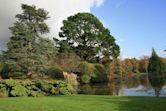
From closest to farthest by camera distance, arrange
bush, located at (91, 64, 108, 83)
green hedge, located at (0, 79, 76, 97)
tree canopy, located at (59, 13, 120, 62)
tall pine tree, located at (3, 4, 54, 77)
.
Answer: green hedge, located at (0, 79, 76, 97)
tall pine tree, located at (3, 4, 54, 77)
bush, located at (91, 64, 108, 83)
tree canopy, located at (59, 13, 120, 62)

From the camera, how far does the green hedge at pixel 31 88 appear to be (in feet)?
64.8

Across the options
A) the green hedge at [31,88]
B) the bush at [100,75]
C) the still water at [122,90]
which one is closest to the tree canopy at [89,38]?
the bush at [100,75]

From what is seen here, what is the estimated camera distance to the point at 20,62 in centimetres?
3122

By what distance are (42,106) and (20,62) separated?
19.3 m

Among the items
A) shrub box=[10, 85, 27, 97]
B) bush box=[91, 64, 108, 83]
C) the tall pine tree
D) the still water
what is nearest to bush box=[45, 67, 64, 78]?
Answer: bush box=[91, 64, 108, 83]

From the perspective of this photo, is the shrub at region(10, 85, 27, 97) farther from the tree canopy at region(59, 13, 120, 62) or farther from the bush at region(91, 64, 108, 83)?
the tree canopy at region(59, 13, 120, 62)

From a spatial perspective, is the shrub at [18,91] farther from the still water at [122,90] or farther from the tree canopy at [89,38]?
the tree canopy at [89,38]

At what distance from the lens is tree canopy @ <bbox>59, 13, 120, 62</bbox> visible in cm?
6081

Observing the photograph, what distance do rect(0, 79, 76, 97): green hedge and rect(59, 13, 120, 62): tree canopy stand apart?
1539 inches

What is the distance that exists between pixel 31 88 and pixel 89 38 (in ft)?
134

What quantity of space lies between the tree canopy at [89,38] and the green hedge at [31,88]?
39086mm

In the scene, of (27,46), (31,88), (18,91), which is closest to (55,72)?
(27,46)

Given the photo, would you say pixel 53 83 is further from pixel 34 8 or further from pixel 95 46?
pixel 95 46

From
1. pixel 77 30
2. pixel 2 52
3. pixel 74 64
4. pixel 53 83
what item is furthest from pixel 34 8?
pixel 77 30
